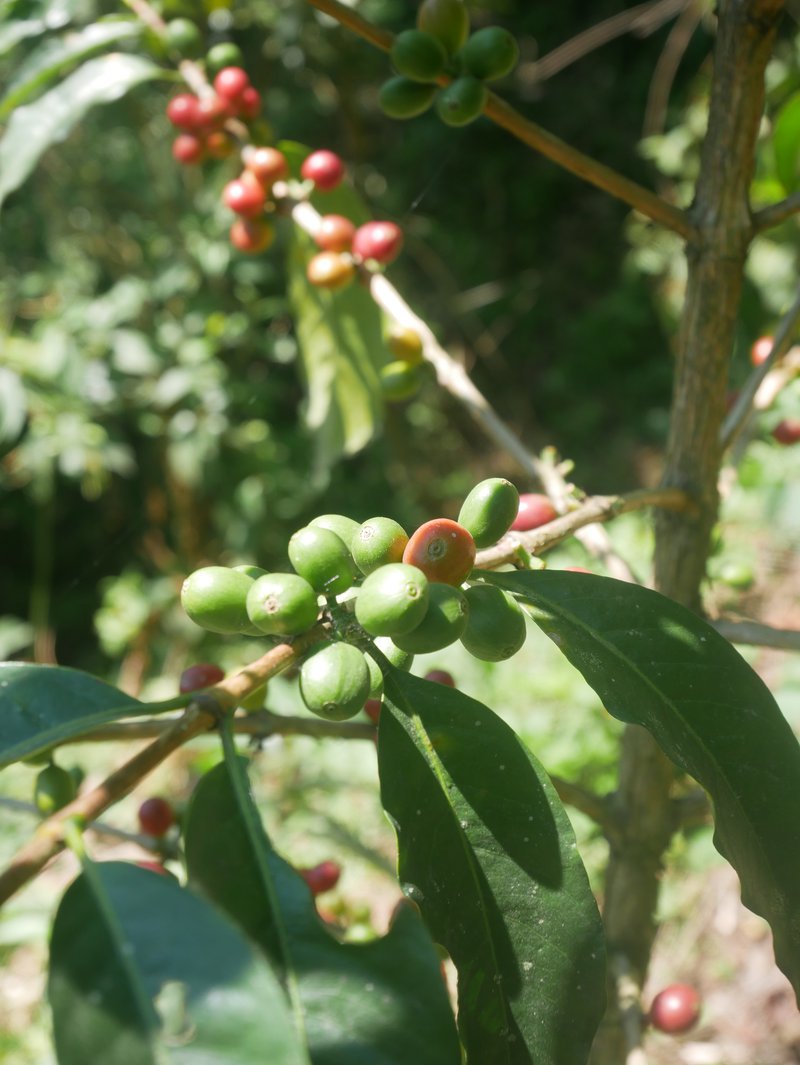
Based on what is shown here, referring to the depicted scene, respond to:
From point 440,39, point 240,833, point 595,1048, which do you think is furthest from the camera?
point 595,1048

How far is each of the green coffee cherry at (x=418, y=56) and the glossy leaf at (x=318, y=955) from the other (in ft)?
2.44

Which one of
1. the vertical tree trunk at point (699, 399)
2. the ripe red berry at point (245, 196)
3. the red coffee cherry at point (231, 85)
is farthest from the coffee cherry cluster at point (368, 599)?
the red coffee cherry at point (231, 85)

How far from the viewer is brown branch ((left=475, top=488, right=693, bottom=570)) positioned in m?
0.76

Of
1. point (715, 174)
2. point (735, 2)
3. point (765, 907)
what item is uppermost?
point (735, 2)

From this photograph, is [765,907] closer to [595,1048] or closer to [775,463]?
[595,1048]

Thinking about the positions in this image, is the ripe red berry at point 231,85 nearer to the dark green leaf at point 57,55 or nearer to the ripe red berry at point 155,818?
the dark green leaf at point 57,55

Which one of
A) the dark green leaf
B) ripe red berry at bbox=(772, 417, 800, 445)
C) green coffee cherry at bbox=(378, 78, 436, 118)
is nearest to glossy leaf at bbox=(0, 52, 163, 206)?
the dark green leaf

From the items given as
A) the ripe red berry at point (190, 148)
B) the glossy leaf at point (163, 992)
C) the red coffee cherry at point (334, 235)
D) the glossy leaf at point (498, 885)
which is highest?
the ripe red berry at point (190, 148)

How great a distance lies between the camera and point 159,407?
3727 mm

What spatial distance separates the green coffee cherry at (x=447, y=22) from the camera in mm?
936

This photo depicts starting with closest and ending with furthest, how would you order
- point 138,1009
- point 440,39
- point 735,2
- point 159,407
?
point 138,1009
point 735,2
point 440,39
point 159,407

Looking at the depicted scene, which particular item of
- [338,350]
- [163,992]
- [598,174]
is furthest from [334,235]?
[163,992]

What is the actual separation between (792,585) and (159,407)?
2693mm

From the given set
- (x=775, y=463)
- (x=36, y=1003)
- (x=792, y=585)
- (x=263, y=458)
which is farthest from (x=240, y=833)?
(x=263, y=458)
